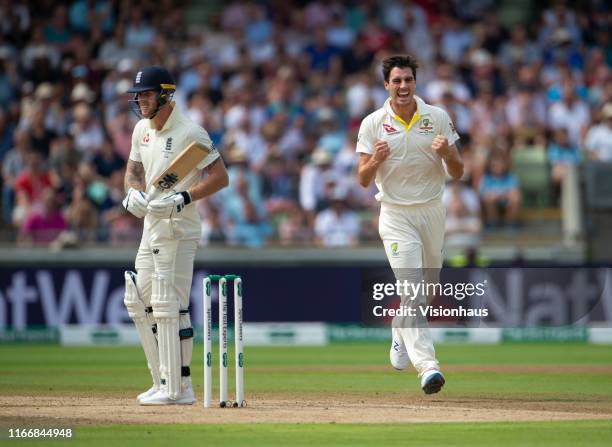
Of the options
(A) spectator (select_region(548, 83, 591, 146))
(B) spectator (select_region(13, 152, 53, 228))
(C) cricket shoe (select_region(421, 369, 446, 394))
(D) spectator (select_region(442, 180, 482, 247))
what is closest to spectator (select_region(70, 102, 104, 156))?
(B) spectator (select_region(13, 152, 53, 228))

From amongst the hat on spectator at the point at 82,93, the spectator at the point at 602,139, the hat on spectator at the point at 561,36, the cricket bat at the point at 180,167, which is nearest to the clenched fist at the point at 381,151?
the cricket bat at the point at 180,167

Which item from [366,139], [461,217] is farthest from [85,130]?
[366,139]

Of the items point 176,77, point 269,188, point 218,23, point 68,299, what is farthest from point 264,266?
point 218,23

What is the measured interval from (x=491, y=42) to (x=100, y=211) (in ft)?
20.4

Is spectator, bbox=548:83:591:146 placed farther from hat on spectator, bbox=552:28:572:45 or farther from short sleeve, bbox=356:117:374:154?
short sleeve, bbox=356:117:374:154

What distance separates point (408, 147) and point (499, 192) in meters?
7.71

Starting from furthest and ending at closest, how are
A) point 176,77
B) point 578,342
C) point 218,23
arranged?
point 218,23 → point 176,77 → point 578,342

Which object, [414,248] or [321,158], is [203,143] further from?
[321,158]

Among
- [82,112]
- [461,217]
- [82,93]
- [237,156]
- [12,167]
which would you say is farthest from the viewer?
[82,93]

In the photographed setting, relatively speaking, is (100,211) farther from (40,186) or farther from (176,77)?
(176,77)

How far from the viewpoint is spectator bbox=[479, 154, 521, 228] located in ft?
52.3

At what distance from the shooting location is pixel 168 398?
8141mm

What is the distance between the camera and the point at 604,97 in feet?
56.9

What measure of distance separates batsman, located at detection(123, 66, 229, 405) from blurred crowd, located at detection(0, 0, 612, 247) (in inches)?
284
